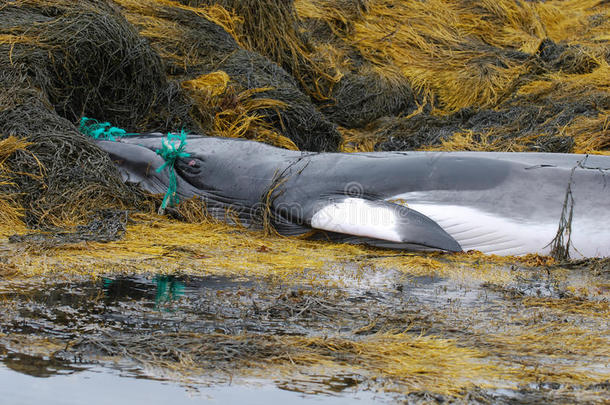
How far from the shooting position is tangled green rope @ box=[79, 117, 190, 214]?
673 centimetres

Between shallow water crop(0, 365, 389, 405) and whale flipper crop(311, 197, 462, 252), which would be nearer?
shallow water crop(0, 365, 389, 405)

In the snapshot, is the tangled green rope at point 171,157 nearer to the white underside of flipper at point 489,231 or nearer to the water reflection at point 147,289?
the white underside of flipper at point 489,231

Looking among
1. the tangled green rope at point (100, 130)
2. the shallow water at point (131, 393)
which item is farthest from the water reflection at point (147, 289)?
the tangled green rope at point (100, 130)

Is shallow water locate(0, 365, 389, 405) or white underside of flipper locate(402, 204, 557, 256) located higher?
white underside of flipper locate(402, 204, 557, 256)

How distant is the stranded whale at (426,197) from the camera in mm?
5492

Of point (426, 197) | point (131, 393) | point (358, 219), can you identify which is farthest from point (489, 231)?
point (131, 393)

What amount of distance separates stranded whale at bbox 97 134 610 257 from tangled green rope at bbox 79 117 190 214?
16 centimetres

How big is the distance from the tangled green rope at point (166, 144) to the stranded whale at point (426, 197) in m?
0.16

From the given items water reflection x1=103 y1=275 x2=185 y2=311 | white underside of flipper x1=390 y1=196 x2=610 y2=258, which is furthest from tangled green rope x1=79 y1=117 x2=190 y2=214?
water reflection x1=103 y1=275 x2=185 y2=311

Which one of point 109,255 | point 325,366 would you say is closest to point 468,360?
point 325,366

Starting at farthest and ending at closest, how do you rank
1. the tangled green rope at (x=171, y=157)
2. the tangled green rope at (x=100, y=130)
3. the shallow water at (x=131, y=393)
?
the tangled green rope at (x=100, y=130), the tangled green rope at (x=171, y=157), the shallow water at (x=131, y=393)

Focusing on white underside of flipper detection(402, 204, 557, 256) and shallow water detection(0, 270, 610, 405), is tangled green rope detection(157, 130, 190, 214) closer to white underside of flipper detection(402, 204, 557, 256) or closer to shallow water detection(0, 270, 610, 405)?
white underside of flipper detection(402, 204, 557, 256)

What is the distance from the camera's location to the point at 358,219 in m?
5.72

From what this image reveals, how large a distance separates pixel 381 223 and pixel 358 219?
0.19 metres
